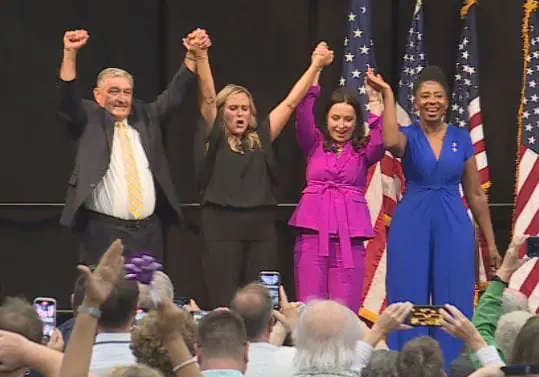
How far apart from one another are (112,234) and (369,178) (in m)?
1.78

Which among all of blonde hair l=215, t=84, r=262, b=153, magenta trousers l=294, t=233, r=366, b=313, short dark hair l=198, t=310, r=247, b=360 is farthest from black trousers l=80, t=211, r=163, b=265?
short dark hair l=198, t=310, r=247, b=360

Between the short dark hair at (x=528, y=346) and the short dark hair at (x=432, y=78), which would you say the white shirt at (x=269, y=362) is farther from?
the short dark hair at (x=432, y=78)

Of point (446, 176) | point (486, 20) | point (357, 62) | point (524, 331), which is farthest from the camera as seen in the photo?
point (486, 20)

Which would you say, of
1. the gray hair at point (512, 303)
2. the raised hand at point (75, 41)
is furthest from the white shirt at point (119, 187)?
the gray hair at point (512, 303)

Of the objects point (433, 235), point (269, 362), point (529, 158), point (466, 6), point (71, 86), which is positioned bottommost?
point (269, 362)

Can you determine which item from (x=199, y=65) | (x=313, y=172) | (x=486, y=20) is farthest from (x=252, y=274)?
(x=486, y=20)

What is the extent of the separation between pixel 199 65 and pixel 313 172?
748mm

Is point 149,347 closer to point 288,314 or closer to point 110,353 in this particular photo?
point 110,353

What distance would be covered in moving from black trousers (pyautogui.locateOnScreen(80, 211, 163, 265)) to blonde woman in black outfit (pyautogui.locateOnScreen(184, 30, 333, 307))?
0.35m

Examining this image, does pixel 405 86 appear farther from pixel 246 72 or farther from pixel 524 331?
pixel 524 331

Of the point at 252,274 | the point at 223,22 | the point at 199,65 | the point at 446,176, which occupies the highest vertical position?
the point at 223,22

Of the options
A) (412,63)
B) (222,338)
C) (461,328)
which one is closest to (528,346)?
(461,328)

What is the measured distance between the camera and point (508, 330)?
11.7ft

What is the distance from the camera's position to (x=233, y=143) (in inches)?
223
